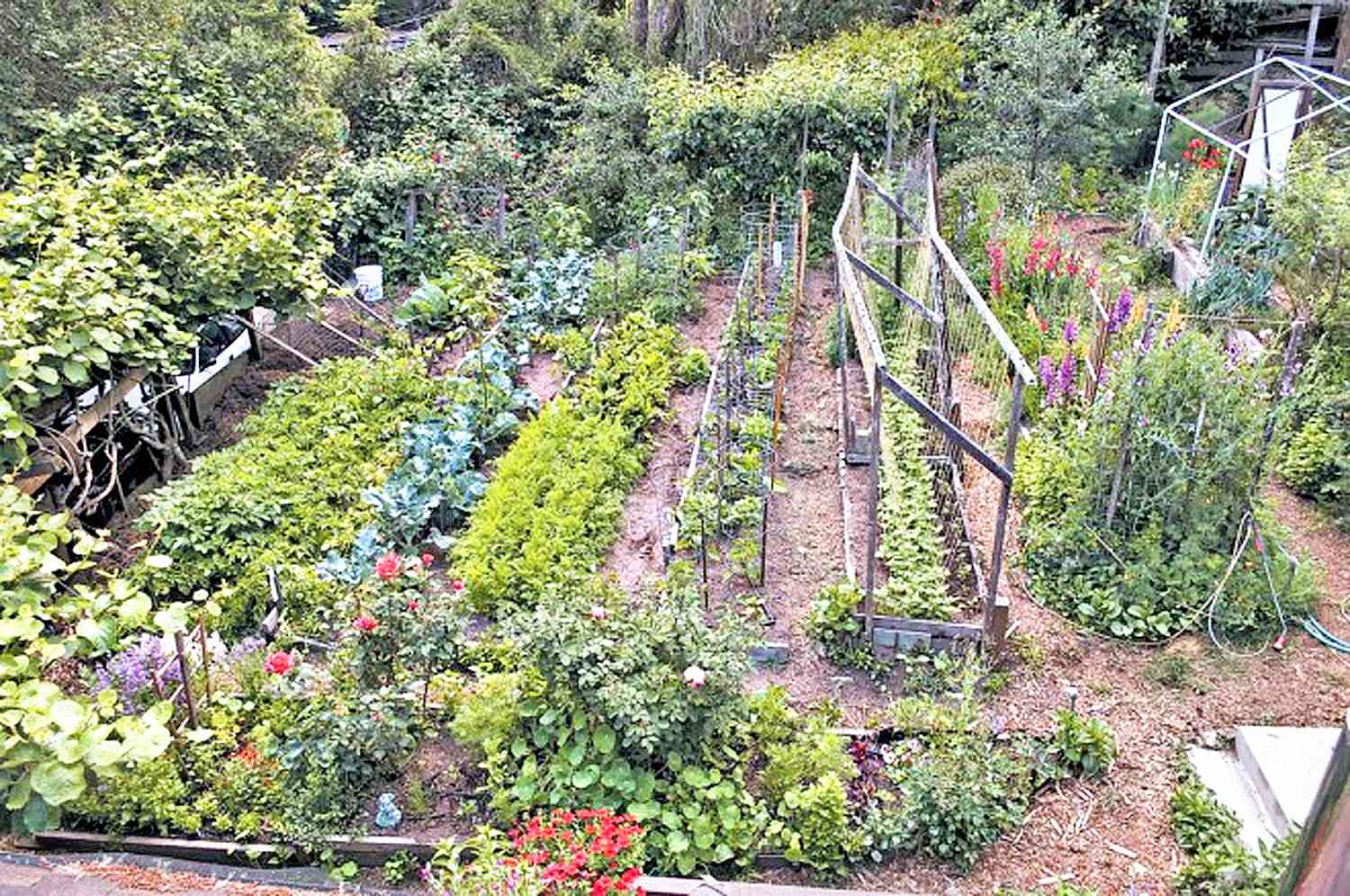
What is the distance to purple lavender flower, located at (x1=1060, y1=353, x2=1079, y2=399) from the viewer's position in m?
6.70

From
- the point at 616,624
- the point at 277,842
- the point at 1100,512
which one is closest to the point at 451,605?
the point at 616,624

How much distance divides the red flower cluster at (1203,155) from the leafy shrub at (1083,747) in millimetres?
8099

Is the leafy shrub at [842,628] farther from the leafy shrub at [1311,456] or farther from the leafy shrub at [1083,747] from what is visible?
the leafy shrub at [1311,456]

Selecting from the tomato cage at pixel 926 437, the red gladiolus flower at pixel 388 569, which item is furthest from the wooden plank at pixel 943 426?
the red gladiolus flower at pixel 388 569

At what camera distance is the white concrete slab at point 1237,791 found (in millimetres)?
4056

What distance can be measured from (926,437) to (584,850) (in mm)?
4110

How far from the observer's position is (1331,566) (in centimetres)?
579

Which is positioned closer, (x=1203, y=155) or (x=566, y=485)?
(x=566, y=485)

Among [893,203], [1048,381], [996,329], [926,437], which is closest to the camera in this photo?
[996,329]

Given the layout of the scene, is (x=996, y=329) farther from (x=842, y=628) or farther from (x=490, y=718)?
(x=490, y=718)

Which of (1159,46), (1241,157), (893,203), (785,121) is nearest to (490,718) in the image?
(893,203)

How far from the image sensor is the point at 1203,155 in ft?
34.2

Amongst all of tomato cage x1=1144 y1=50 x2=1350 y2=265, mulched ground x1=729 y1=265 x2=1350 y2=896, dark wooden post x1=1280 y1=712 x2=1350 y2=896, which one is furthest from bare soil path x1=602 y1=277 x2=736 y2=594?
tomato cage x1=1144 y1=50 x2=1350 y2=265

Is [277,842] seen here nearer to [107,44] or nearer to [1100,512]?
[1100,512]
